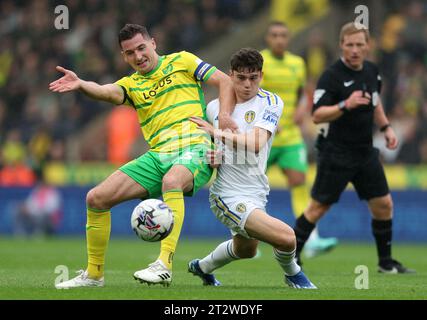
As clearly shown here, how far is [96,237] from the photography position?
7.94 metres

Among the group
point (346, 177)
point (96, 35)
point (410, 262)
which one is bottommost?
point (410, 262)

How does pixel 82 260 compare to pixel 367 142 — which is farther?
pixel 82 260

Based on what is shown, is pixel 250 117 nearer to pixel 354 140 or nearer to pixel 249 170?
pixel 249 170

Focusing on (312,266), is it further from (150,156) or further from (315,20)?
(315,20)

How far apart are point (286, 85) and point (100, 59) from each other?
9679mm

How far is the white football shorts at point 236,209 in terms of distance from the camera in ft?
25.3

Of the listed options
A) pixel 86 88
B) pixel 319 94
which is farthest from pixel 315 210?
pixel 86 88

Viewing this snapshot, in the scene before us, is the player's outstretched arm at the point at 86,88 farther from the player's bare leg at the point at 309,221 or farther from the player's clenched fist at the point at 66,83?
the player's bare leg at the point at 309,221

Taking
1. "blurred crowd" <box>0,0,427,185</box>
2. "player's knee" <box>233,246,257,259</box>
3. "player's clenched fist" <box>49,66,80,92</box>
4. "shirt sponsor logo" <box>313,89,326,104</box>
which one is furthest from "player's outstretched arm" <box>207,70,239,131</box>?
"blurred crowd" <box>0,0,427,185</box>

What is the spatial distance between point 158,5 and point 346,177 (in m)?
13.6

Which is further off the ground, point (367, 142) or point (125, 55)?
point (125, 55)

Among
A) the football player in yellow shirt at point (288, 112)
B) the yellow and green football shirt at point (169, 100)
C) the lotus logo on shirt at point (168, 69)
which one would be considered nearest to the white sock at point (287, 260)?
the yellow and green football shirt at point (169, 100)
